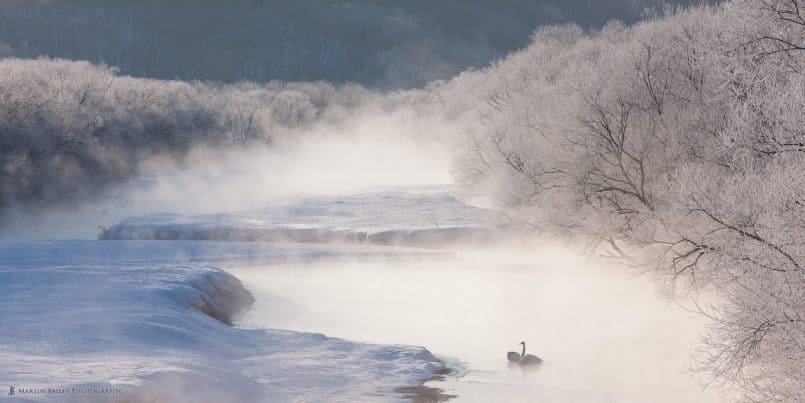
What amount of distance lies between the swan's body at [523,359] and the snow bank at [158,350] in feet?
3.53

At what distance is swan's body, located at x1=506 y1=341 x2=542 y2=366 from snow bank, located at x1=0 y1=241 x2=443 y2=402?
1.08 m

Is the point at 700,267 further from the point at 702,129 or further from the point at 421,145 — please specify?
the point at 421,145

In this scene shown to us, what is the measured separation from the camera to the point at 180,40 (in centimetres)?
15725

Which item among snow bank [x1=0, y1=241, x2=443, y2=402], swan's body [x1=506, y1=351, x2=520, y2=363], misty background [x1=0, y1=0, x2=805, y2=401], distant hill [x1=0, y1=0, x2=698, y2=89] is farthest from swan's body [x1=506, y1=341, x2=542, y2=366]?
distant hill [x1=0, y1=0, x2=698, y2=89]

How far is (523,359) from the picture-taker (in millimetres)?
12555

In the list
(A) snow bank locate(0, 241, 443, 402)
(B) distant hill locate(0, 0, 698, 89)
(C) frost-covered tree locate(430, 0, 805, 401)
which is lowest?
(A) snow bank locate(0, 241, 443, 402)

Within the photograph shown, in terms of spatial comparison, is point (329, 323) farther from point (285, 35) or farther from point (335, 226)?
point (285, 35)

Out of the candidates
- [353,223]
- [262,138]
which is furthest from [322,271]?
[262,138]

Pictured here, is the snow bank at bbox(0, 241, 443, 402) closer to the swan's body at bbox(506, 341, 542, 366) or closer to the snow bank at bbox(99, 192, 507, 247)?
the swan's body at bbox(506, 341, 542, 366)

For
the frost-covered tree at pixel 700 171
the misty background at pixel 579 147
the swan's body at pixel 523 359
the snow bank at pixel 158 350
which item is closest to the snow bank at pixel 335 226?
the misty background at pixel 579 147

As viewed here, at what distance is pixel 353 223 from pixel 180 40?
447ft

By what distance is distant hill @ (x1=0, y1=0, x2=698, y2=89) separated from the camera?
140 meters

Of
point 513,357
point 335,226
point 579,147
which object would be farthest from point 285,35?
point 513,357

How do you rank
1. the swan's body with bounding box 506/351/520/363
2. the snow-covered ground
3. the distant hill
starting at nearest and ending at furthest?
the snow-covered ground
the swan's body with bounding box 506/351/520/363
the distant hill
